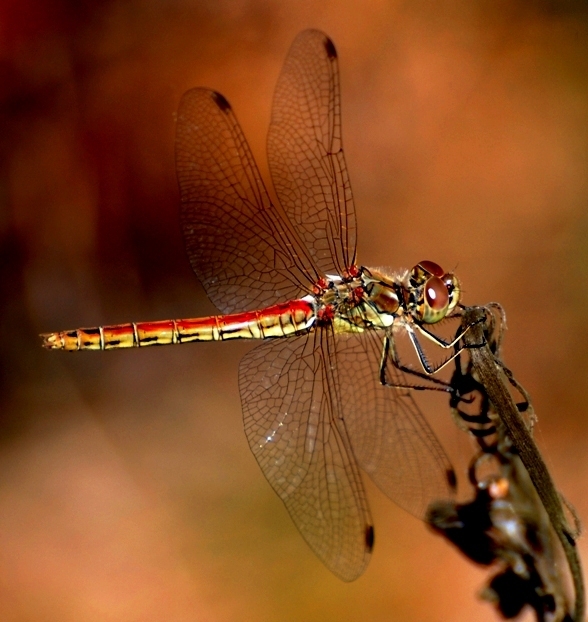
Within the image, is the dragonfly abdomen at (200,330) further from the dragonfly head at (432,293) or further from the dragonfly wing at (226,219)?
the dragonfly head at (432,293)

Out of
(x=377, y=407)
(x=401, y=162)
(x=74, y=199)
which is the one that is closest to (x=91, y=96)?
(x=74, y=199)

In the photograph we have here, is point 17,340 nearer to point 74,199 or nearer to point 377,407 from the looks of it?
point 74,199

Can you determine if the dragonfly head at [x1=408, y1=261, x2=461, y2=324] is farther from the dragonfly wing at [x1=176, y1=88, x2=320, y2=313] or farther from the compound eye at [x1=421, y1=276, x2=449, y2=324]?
the dragonfly wing at [x1=176, y1=88, x2=320, y2=313]

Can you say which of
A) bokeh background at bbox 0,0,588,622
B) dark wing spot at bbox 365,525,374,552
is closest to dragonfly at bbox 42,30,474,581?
dark wing spot at bbox 365,525,374,552

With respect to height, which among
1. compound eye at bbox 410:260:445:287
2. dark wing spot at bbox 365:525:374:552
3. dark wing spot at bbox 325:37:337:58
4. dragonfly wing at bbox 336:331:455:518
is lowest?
dark wing spot at bbox 365:525:374:552

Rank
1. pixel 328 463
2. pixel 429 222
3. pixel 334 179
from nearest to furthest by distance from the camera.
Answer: pixel 328 463 → pixel 334 179 → pixel 429 222

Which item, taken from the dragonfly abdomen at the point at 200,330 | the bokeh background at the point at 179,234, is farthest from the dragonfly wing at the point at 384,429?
the bokeh background at the point at 179,234

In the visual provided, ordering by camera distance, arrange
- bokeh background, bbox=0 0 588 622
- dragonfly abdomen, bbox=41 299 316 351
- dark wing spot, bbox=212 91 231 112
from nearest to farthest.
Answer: dragonfly abdomen, bbox=41 299 316 351 < dark wing spot, bbox=212 91 231 112 < bokeh background, bbox=0 0 588 622
